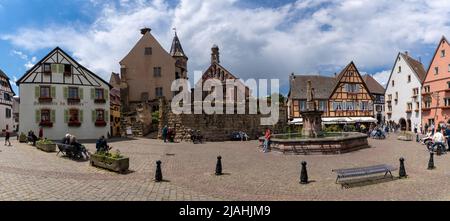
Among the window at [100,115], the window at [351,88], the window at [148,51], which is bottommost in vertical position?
the window at [100,115]

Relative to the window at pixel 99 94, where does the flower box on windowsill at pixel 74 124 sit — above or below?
below

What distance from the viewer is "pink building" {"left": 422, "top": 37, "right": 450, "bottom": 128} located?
38.1 metres

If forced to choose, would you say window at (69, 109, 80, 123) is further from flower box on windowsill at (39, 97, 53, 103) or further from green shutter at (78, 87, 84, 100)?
flower box on windowsill at (39, 97, 53, 103)

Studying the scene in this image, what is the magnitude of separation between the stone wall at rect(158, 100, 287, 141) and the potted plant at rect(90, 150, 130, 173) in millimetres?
15789

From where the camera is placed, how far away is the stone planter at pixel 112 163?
11.7 meters

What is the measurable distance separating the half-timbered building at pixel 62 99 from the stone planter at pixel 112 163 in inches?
744

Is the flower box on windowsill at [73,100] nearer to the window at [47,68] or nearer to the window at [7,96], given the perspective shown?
the window at [47,68]

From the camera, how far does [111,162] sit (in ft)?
39.1

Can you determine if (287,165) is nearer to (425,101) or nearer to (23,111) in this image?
(23,111)

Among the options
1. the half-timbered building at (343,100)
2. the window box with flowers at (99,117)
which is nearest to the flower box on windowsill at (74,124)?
the window box with flowers at (99,117)

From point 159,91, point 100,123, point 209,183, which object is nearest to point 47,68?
point 100,123

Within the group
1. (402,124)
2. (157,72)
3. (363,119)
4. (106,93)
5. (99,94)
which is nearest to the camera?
(99,94)

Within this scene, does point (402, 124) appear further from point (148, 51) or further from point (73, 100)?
point (73, 100)

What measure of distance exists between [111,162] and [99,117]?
67.6ft
